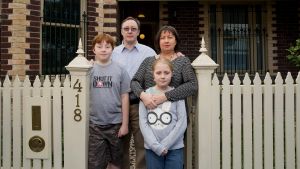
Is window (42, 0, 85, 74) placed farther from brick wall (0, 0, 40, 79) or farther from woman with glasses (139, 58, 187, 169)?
woman with glasses (139, 58, 187, 169)

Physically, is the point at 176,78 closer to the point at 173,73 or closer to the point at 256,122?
the point at 173,73

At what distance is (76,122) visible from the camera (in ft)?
15.5

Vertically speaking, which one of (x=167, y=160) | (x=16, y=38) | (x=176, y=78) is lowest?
(x=167, y=160)

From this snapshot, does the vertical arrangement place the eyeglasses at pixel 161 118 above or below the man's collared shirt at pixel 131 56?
below

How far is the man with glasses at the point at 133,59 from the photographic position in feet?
15.0

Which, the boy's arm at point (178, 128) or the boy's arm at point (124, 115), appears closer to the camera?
the boy's arm at point (178, 128)

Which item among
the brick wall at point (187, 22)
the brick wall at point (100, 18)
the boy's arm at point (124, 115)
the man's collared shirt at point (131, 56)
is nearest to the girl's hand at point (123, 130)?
the boy's arm at point (124, 115)

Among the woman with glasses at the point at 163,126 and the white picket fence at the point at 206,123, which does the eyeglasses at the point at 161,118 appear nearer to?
the woman with glasses at the point at 163,126

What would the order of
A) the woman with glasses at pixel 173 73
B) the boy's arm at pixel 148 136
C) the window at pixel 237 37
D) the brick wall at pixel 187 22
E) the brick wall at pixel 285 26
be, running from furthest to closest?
the window at pixel 237 37, the brick wall at pixel 285 26, the brick wall at pixel 187 22, the woman with glasses at pixel 173 73, the boy's arm at pixel 148 136

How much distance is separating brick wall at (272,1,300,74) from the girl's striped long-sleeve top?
8.00m

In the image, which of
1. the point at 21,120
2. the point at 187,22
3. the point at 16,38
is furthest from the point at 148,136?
the point at 187,22

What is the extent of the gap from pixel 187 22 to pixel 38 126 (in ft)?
24.3

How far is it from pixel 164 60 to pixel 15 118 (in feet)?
6.38

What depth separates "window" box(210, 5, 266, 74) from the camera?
39.1ft
